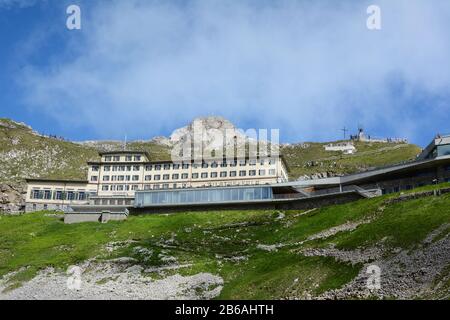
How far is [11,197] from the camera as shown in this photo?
152625 millimetres

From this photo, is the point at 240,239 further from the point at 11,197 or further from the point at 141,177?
the point at 11,197

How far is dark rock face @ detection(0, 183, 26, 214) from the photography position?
14788 centimetres

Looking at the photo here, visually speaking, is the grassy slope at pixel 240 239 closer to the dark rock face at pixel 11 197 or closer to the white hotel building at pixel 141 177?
the white hotel building at pixel 141 177

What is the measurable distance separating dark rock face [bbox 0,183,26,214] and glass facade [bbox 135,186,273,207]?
52303 mm

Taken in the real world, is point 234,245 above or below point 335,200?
below

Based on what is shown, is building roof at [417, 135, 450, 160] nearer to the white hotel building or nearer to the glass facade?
the glass facade

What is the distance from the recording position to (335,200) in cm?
9312

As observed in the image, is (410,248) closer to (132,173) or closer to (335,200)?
(335,200)

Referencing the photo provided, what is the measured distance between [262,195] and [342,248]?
4116cm

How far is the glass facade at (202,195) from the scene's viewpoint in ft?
339

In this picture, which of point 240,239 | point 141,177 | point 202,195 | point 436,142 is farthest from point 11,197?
point 436,142

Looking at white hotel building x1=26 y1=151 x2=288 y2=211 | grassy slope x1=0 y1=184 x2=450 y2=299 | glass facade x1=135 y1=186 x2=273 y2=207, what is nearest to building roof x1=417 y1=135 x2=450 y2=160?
grassy slope x1=0 y1=184 x2=450 y2=299
